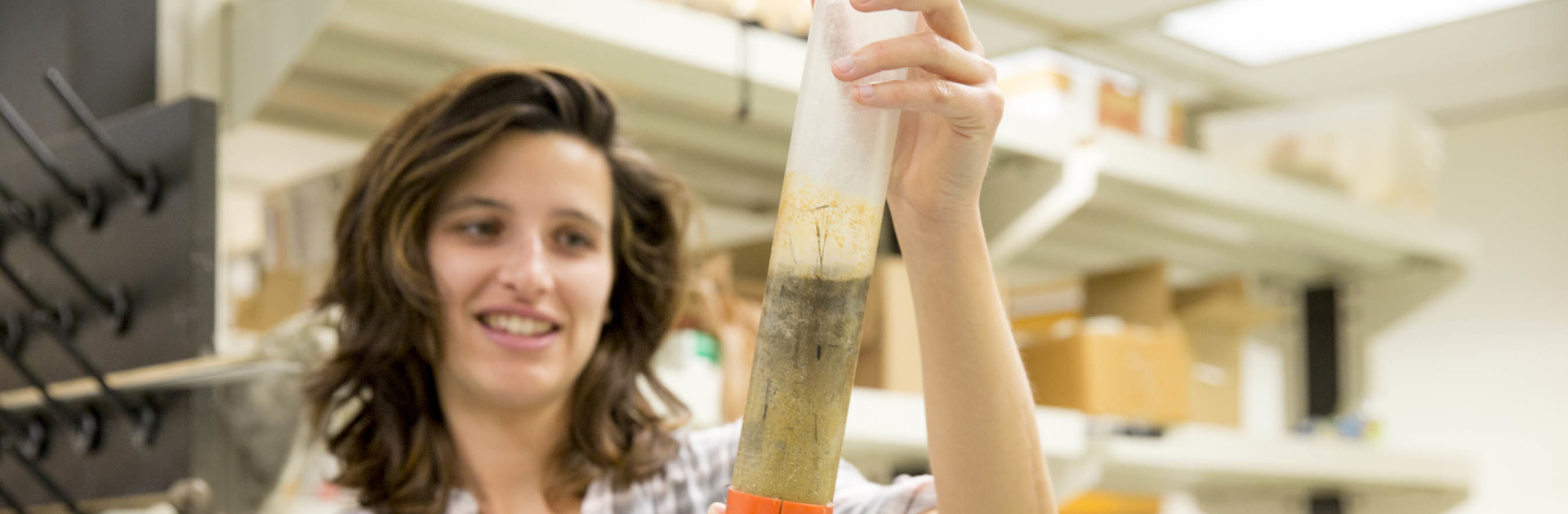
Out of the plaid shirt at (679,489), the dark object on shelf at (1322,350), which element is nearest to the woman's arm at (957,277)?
the plaid shirt at (679,489)

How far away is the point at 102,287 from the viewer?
4.39 feet

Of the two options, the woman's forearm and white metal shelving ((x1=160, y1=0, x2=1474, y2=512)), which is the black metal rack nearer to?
white metal shelving ((x1=160, y1=0, x2=1474, y2=512))

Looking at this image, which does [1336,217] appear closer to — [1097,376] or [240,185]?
[1097,376]

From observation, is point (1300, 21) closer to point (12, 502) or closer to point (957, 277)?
point (957, 277)

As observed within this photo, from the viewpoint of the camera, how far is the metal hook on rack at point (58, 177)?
126cm

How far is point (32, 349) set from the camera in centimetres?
140

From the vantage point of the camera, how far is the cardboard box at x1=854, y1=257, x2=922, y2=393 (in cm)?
200

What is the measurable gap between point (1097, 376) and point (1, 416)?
1640mm

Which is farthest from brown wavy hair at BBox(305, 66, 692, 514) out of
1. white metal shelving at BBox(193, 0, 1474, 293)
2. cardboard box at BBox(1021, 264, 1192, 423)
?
cardboard box at BBox(1021, 264, 1192, 423)

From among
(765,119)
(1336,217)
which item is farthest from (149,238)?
(1336,217)

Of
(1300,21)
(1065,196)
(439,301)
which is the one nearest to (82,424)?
(439,301)

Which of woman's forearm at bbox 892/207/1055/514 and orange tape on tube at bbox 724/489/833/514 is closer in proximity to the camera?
orange tape on tube at bbox 724/489/833/514

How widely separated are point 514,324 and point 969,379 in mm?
507

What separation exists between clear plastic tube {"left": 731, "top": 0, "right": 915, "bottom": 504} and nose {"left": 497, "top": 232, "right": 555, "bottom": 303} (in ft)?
2.07
